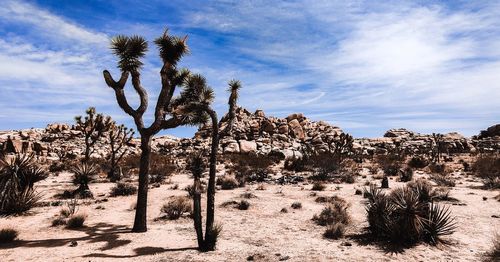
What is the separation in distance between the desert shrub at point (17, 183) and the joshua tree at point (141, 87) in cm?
471

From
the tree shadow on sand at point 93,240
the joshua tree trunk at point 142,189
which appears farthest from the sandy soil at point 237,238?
the joshua tree trunk at point 142,189

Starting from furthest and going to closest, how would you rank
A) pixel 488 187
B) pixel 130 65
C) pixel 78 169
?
pixel 488 187 → pixel 78 169 → pixel 130 65

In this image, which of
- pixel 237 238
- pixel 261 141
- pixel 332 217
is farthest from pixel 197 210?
pixel 261 141

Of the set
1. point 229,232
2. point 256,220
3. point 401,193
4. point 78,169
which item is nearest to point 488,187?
point 401,193

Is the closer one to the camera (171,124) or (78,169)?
(171,124)

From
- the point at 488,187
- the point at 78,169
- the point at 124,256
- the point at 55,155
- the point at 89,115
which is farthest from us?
the point at 55,155

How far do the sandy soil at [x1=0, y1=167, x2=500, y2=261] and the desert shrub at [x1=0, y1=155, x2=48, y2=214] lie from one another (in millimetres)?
514

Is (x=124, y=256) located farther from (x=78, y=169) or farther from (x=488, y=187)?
(x=488, y=187)

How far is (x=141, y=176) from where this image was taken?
33.6ft

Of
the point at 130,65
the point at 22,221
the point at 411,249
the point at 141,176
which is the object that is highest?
the point at 130,65

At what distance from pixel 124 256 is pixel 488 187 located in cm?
1825

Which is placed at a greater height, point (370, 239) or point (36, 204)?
point (36, 204)

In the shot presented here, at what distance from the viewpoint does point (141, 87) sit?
1052 centimetres

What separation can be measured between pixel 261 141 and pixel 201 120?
121 ft
